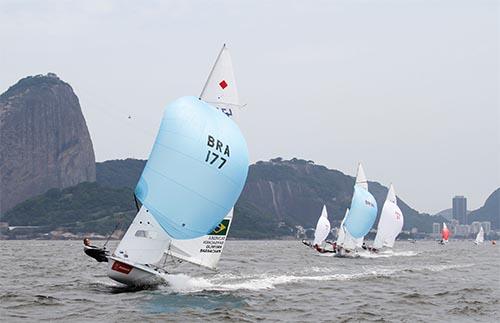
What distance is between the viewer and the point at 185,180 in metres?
25.5

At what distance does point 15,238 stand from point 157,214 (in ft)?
563

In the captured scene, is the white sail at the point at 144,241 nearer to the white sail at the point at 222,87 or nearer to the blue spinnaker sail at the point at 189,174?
the blue spinnaker sail at the point at 189,174

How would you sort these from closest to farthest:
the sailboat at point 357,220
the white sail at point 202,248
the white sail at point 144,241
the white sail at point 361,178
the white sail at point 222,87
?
the white sail at point 144,241 < the white sail at point 202,248 < the white sail at point 222,87 < the sailboat at point 357,220 < the white sail at point 361,178

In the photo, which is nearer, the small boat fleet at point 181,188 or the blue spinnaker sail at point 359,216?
the small boat fleet at point 181,188

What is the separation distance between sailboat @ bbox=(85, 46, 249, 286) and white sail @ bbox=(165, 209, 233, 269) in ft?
3.40

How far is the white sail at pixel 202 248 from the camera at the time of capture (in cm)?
2783

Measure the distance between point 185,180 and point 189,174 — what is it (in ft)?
0.73

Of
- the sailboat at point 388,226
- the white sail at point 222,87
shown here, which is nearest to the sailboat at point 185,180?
the white sail at point 222,87

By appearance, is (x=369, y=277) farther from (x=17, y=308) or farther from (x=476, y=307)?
(x=17, y=308)

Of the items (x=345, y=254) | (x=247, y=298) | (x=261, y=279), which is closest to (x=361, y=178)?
(x=345, y=254)

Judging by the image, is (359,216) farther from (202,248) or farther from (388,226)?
(202,248)

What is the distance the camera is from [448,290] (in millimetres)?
31234

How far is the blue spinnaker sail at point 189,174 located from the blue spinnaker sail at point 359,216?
36.9 metres

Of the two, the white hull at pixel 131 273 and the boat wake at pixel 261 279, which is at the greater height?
the white hull at pixel 131 273
